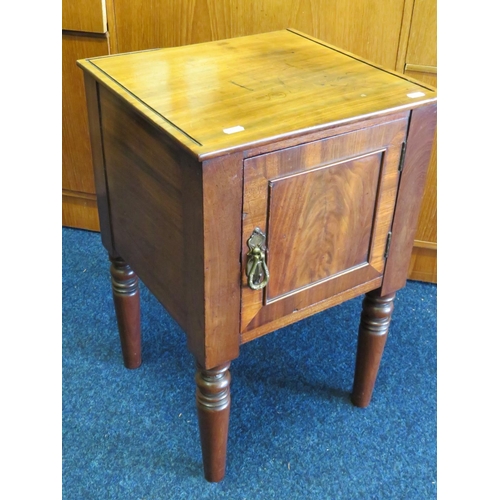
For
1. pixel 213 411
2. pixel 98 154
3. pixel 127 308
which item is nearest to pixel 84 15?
pixel 98 154

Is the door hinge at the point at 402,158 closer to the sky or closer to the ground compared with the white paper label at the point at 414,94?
closer to the ground

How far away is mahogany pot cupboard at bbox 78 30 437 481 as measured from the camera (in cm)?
82

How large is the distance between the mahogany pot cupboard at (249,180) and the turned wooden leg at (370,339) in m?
0.01

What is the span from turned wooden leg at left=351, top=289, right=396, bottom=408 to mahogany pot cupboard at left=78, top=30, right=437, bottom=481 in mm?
13

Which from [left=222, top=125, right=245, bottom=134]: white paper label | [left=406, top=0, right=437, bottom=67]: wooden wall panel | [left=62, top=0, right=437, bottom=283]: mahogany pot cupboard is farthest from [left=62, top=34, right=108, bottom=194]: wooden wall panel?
[left=222, top=125, right=245, bottom=134]: white paper label

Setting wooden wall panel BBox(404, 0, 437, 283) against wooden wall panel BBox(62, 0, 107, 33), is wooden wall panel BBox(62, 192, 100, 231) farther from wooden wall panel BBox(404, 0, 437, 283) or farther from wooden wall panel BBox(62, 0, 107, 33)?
wooden wall panel BBox(404, 0, 437, 283)

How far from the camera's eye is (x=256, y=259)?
0.87m

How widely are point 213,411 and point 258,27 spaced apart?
0.83 meters

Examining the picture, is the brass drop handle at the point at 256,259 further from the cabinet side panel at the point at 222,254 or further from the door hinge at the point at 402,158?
the door hinge at the point at 402,158

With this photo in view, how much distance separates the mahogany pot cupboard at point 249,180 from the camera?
2.70 feet

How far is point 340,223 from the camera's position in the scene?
0.95 meters

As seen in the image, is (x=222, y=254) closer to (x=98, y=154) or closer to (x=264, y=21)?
(x=98, y=154)

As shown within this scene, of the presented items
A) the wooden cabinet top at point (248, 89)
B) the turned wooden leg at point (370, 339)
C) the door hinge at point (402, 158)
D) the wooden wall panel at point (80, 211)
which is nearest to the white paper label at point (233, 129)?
the wooden cabinet top at point (248, 89)

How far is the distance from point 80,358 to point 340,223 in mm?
709
